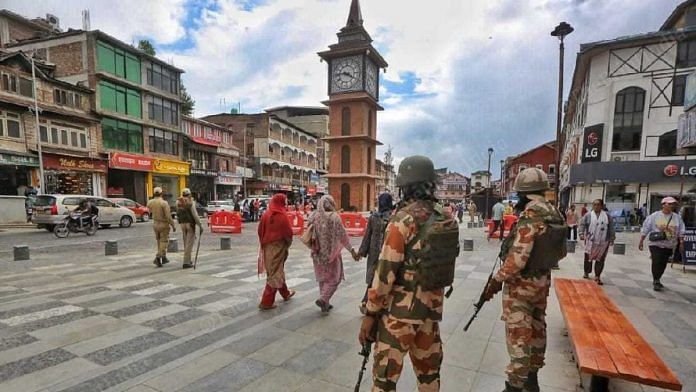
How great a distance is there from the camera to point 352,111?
2345 cm

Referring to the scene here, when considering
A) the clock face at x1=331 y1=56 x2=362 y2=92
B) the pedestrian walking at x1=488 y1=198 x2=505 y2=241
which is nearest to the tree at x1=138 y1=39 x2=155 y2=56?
the clock face at x1=331 y1=56 x2=362 y2=92

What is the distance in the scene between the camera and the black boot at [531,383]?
283cm

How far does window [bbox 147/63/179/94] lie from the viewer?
90.8ft

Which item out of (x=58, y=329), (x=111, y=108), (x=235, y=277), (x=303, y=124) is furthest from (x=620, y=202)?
(x=303, y=124)

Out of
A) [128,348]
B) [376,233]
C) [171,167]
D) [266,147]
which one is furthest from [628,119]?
[171,167]

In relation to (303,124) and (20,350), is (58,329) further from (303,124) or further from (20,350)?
(303,124)

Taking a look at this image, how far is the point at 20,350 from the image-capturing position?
3527 mm

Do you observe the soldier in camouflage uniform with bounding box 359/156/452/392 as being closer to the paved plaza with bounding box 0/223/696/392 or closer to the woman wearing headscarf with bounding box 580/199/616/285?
the paved plaza with bounding box 0/223/696/392

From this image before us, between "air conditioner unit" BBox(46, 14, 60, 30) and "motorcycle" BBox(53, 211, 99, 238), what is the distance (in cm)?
2885

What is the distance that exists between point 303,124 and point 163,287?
51853 millimetres

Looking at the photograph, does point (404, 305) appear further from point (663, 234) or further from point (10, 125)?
point (10, 125)

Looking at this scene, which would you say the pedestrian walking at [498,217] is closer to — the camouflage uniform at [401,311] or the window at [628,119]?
the camouflage uniform at [401,311]

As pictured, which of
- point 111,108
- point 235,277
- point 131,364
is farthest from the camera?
point 111,108

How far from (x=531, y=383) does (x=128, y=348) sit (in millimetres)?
4108
